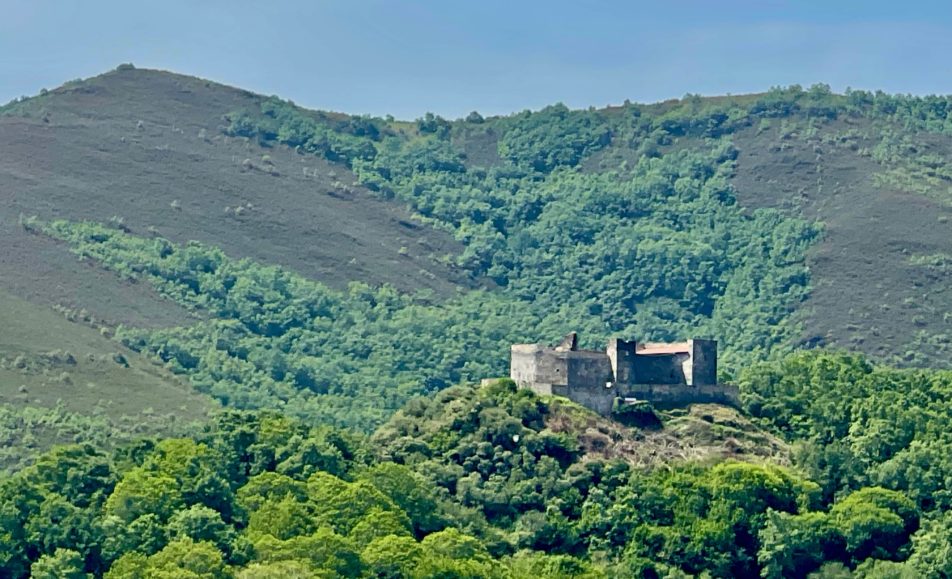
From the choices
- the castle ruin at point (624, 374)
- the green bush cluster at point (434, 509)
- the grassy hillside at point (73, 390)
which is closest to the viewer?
the green bush cluster at point (434, 509)

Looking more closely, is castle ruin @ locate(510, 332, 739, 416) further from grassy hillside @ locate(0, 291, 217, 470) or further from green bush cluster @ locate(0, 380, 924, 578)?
grassy hillside @ locate(0, 291, 217, 470)

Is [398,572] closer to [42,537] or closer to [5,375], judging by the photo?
[42,537]

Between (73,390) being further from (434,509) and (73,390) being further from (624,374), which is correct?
(434,509)

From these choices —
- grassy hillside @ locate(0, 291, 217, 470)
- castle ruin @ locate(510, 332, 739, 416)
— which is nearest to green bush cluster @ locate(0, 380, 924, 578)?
castle ruin @ locate(510, 332, 739, 416)

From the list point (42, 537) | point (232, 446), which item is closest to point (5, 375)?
point (232, 446)

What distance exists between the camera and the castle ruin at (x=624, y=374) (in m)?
129

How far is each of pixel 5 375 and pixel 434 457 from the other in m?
50.5

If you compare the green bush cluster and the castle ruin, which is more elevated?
the castle ruin

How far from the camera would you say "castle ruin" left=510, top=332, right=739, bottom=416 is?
129250 millimetres

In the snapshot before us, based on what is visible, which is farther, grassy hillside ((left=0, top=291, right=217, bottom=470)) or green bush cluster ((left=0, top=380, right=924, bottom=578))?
grassy hillside ((left=0, top=291, right=217, bottom=470))

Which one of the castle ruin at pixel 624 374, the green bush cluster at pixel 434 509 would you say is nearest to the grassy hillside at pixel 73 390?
the green bush cluster at pixel 434 509

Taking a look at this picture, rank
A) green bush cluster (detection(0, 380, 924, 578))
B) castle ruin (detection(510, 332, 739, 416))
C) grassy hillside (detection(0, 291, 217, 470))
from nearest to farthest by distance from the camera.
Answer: green bush cluster (detection(0, 380, 924, 578)), castle ruin (detection(510, 332, 739, 416)), grassy hillside (detection(0, 291, 217, 470))

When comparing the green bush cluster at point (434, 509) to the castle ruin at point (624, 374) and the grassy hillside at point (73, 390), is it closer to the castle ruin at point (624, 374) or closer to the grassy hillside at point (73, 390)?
the castle ruin at point (624, 374)

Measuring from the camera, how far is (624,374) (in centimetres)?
12950
